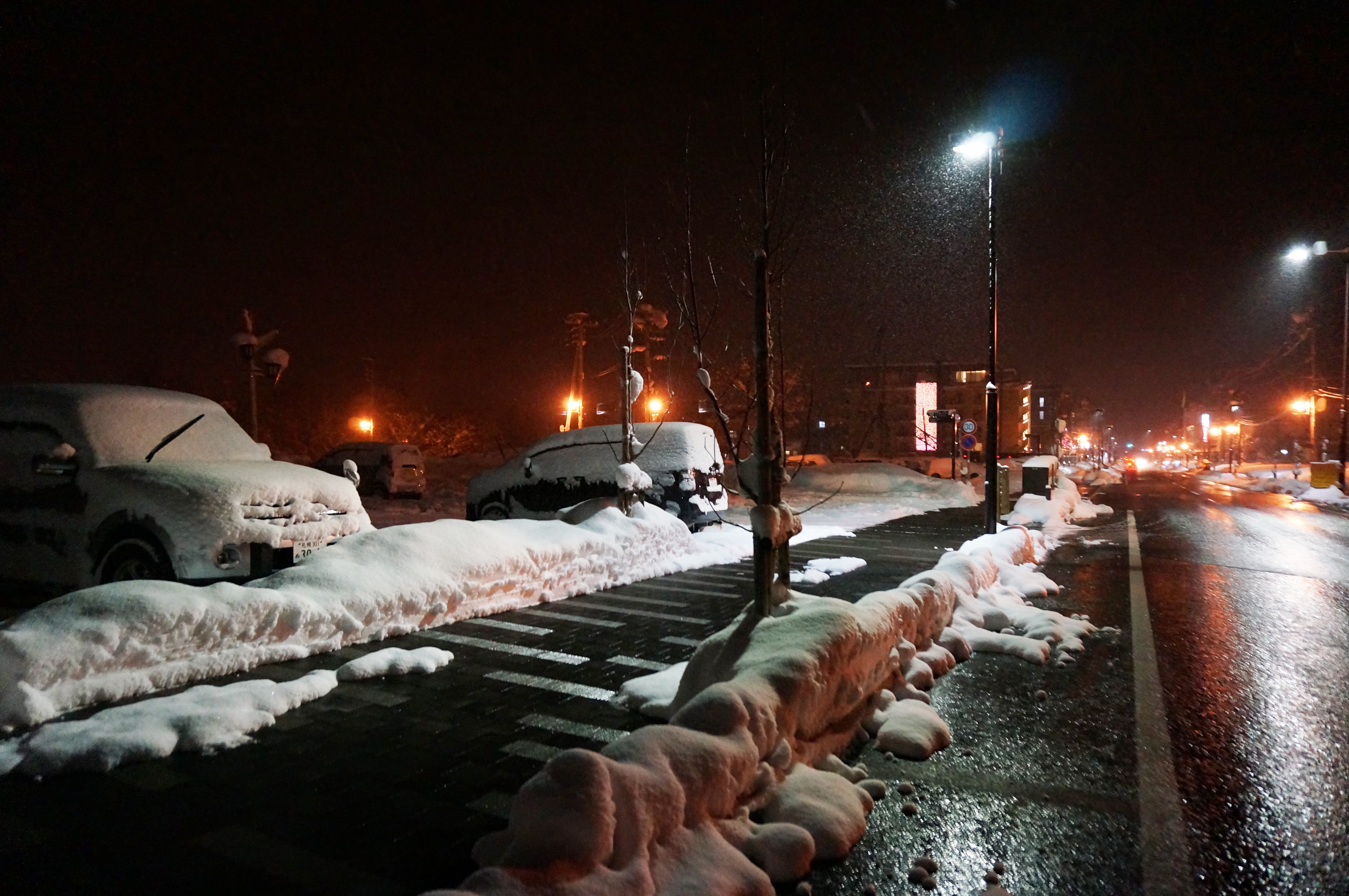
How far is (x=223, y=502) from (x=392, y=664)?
2.36 metres

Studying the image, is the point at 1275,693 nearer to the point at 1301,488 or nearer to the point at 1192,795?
the point at 1192,795

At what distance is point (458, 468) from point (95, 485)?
3722 cm

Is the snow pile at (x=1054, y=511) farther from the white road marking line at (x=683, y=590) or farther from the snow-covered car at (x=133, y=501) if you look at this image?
the snow-covered car at (x=133, y=501)

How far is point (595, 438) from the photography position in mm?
13242

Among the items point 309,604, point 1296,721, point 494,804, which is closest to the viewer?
point 494,804

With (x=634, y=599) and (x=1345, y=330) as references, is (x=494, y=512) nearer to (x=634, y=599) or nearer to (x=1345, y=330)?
(x=634, y=599)

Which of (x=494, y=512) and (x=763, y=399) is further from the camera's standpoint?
(x=494, y=512)

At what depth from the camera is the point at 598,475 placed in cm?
1280

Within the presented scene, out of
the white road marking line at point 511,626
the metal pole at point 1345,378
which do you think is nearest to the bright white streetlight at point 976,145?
the white road marking line at point 511,626

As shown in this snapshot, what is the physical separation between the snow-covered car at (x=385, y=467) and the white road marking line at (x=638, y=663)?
18677 millimetres

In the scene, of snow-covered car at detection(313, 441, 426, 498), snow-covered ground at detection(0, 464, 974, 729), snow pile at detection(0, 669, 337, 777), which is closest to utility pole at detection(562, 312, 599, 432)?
snow-covered car at detection(313, 441, 426, 498)

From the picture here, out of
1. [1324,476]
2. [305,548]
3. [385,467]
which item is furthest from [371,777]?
[1324,476]

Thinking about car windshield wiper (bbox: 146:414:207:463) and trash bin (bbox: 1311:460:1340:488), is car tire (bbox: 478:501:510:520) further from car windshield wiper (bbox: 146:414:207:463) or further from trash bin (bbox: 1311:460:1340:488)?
trash bin (bbox: 1311:460:1340:488)

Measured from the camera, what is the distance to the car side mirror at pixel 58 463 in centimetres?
690
